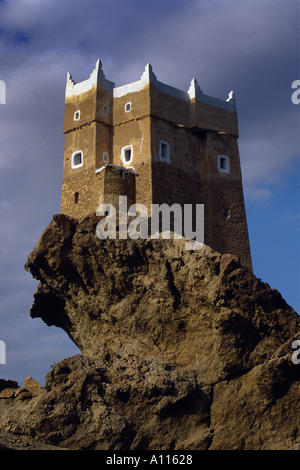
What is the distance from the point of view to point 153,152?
30516mm

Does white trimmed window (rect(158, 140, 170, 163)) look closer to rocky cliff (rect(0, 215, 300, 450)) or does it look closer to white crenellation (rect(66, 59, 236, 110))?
white crenellation (rect(66, 59, 236, 110))

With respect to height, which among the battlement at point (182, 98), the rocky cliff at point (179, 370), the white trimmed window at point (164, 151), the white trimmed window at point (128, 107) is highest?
the battlement at point (182, 98)

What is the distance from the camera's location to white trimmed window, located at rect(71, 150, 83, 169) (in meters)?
32.0

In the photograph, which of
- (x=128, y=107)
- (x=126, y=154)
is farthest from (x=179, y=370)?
(x=128, y=107)

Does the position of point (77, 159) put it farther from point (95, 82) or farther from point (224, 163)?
point (224, 163)

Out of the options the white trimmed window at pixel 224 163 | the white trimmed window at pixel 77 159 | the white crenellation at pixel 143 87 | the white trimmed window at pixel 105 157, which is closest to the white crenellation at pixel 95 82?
the white crenellation at pixel 143 87

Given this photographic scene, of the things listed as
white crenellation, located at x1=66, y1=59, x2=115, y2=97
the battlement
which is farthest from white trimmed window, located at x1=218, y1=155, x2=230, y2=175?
white crenellation, located at x1=66, y1=59, x2=115, y2=97

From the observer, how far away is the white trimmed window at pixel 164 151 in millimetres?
30786

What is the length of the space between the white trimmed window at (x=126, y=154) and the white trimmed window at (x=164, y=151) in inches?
54.7

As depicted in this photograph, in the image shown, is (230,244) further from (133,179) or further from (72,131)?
(72,131)

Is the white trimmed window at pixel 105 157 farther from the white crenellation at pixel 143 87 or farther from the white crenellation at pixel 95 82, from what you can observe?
the white crenellation at pixel 95 82

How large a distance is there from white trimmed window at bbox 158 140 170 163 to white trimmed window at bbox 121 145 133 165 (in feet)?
4.56
